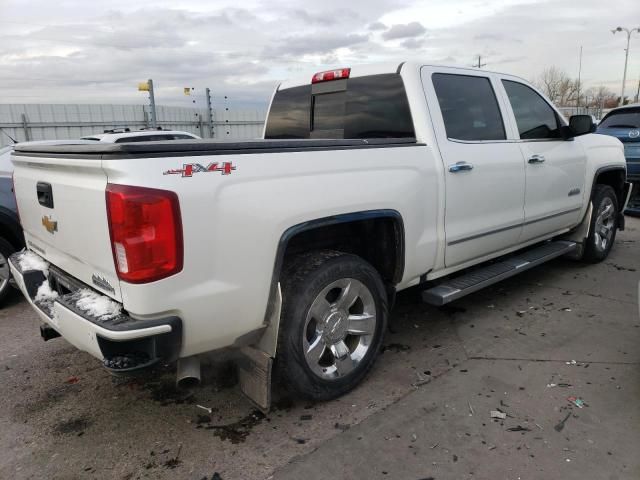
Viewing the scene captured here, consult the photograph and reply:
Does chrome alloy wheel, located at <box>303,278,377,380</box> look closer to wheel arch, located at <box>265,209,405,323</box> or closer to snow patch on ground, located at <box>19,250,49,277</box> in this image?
wheel arch, located at <box>265,209,405,323</box>

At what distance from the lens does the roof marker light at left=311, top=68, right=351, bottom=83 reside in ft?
13.4

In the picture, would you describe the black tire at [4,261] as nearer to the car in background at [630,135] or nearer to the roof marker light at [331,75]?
the roof marker light at [331,75]

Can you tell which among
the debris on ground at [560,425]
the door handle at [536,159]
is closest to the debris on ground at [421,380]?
the debris on ground at [560,425]

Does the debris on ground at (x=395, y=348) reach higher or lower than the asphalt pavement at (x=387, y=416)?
lower

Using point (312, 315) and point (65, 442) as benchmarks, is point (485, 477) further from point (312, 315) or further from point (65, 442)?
point (65, 442)

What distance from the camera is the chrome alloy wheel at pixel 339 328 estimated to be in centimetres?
295

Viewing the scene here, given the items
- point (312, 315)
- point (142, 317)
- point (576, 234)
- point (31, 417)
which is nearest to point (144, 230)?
point (142, 317)

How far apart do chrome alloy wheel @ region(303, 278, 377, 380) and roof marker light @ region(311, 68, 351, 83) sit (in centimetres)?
190

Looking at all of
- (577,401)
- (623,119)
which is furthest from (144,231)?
(623,119)

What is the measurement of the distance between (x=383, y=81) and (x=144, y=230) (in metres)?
2.31

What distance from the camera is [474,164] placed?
3717 millimetres

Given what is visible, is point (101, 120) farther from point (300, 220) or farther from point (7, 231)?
point (300, 220)

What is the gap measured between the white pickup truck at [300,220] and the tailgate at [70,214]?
0.01 metres

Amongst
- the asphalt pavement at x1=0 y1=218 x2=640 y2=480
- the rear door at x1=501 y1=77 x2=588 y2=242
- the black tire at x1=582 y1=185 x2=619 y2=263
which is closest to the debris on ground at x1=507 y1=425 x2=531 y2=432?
the asphalt pavement at x1=0 y1=218 x2=640 y2=480
